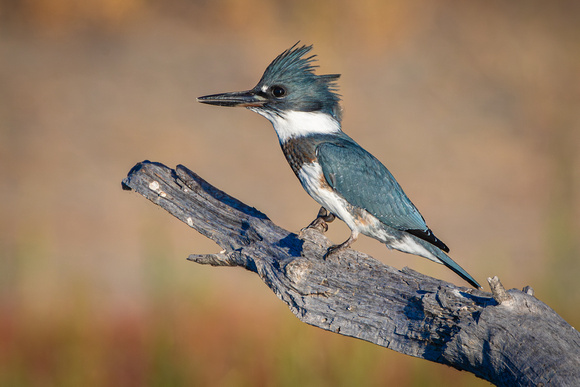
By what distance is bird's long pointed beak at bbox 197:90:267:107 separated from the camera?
209 cm

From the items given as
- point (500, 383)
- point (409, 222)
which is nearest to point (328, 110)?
point (409, 222)

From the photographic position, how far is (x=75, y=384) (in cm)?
247

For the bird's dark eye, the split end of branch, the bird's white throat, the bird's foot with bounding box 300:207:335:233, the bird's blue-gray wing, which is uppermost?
the bird's dark eye

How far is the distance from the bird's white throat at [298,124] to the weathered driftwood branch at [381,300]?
0.30 m

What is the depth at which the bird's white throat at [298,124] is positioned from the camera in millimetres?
2088

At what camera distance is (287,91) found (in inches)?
82.6

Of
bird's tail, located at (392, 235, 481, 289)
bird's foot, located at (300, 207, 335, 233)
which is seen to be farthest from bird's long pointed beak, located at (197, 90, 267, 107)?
bird's tail, located at (392, 235, 481, 289)

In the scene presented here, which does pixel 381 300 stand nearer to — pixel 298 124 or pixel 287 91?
pixel 298 124

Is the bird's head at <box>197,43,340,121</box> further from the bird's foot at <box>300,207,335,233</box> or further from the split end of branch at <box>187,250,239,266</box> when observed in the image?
the split end of branch at <box>187,250,239,266</box>

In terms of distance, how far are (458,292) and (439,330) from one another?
4.5 inches

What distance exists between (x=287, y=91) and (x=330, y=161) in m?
0.32

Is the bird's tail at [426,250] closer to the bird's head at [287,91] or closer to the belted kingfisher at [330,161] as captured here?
the belted kingfisher at [330,161]

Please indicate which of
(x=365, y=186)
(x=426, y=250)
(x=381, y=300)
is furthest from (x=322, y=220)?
(x=381, y=300)

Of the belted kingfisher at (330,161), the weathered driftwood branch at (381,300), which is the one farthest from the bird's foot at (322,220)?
the weathered driftwood branch at (381,300)
